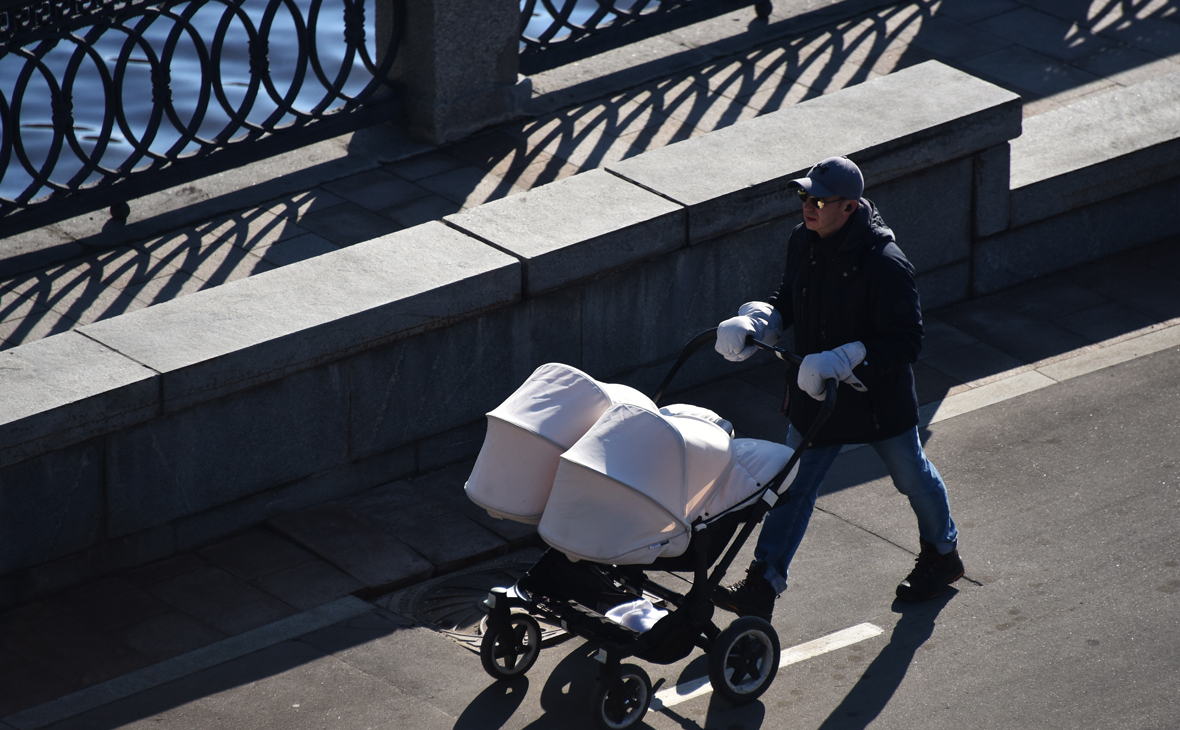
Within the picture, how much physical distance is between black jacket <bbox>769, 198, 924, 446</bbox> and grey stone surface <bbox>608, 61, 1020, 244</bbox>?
5.35 feet

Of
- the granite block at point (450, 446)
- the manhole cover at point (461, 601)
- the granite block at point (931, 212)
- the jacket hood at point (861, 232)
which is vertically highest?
the jacket hood at point (861, 232)

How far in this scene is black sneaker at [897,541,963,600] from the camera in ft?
21.1

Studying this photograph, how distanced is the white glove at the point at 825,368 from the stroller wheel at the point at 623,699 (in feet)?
4.01

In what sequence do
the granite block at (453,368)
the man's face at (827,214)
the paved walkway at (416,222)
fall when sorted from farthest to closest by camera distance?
the granite block at (453,368)
the paved walkway at (416,222)
the man's face at (827,214)

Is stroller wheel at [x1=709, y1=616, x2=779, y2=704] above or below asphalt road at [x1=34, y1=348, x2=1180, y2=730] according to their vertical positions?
above

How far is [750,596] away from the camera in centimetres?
613

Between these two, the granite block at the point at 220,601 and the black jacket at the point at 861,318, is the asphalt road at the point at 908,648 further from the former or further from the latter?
the black jacket at the point at 861,318

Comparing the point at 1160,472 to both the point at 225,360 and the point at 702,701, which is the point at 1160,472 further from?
the point at 225,360

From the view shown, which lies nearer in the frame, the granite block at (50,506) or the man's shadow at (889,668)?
Result: the man's shadow at (889,668)

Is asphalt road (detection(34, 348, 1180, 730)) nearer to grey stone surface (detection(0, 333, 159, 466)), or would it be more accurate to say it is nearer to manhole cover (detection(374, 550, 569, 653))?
manhole cover (detection(374, 550, 569, 653))

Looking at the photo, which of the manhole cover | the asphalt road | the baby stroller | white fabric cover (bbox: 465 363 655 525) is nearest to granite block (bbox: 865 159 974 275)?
the asphalt road

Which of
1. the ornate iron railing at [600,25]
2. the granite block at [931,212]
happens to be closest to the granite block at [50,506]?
the granite block at [931,212]

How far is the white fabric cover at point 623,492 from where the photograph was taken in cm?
522

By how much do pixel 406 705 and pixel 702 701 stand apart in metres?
1.15
